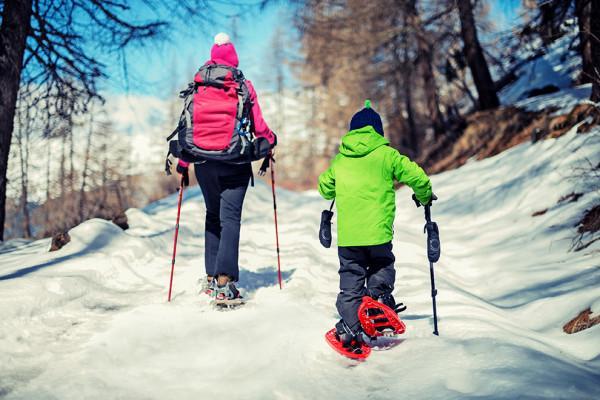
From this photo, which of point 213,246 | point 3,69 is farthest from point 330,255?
point 3,69

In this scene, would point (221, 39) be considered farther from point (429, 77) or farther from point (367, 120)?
point (429, 77)

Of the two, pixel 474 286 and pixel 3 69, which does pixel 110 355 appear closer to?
pixel 474 286

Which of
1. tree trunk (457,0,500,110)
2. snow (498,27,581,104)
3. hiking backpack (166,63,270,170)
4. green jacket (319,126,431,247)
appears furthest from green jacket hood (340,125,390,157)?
snow (498,27,581,104)

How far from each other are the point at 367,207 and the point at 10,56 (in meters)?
5.94

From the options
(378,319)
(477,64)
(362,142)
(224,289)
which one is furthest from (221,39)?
(477,64)

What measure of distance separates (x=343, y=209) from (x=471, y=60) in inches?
462

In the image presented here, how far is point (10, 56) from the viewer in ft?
21.0

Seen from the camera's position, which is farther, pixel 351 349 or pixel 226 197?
pixel 226 197

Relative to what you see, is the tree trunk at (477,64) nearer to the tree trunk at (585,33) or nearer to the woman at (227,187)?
the tree trunk at (585,33)

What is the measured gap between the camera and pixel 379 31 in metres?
15.0

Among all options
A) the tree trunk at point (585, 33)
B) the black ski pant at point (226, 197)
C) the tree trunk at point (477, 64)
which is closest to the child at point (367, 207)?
the black ski pant at point (226, 197)

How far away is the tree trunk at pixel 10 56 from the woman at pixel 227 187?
158 inches

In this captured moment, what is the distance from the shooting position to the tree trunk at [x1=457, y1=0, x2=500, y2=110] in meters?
12.7

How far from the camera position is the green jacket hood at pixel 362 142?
3.22 metres
